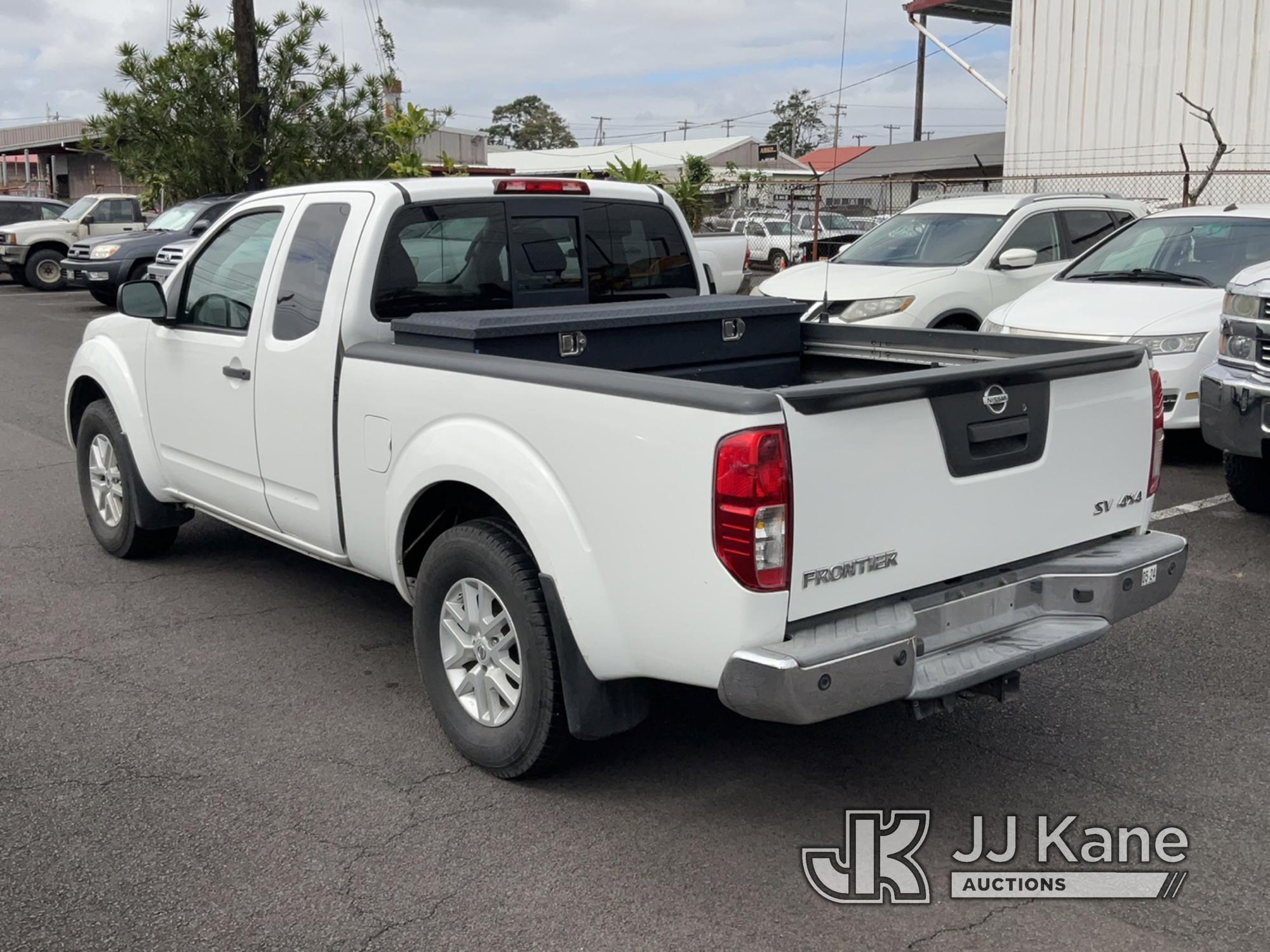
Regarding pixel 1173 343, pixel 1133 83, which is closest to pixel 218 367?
pixel 1173 343

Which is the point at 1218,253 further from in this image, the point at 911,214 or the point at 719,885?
the point at 719,885

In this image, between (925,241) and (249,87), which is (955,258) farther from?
(249,87)

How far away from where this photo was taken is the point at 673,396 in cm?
339

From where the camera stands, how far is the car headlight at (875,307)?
10602 mm

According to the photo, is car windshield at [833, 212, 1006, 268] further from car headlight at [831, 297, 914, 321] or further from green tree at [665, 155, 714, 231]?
green tree at [665, 155, 714, 231]

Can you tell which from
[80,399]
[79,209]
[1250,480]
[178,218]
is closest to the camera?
[80,399]

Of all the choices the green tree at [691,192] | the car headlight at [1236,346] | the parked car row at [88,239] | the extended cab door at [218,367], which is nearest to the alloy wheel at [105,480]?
the extended cab door at [218,367]

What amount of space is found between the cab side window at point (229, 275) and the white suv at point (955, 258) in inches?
227

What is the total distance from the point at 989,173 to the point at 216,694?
3140 centimetres

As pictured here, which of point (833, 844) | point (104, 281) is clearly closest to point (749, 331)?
point (833, 844)

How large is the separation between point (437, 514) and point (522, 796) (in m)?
1.04

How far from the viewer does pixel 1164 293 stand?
29.9 ft

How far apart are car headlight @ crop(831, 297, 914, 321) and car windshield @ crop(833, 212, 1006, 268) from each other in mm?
743

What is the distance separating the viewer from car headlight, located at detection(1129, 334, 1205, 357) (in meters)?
8.53
